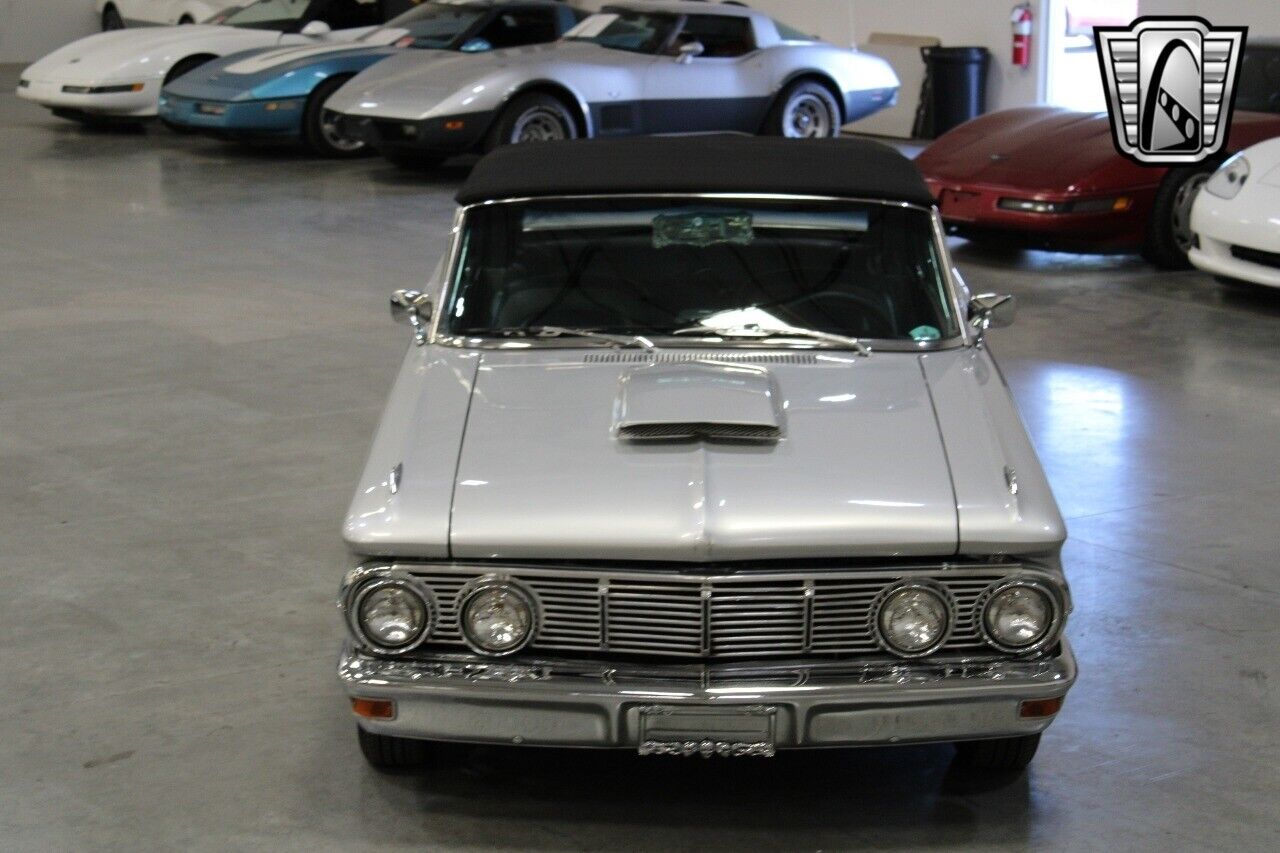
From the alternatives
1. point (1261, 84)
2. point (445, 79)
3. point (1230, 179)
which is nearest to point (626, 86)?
point (445, 79)

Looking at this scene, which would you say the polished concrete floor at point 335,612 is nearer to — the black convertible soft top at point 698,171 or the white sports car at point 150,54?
the black convertible soft top at point 698,171

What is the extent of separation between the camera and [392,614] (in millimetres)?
3184

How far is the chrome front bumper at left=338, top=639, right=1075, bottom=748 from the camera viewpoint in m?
3.10

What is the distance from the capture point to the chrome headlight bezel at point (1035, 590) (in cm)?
317

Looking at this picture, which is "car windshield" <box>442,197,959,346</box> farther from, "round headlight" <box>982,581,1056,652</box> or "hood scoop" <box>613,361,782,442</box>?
"round headlight" <box>982,581,1056,652</box>

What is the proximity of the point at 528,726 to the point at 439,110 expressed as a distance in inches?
376

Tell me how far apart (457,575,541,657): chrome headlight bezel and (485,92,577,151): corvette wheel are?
9442mm

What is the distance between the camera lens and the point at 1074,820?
3.39m

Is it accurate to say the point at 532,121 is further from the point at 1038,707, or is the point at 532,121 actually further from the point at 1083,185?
the point at 1038,707

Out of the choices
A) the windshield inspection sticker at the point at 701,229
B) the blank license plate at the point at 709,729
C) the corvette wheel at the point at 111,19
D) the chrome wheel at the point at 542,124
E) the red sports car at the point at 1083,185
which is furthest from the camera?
the corvette wheel at the point at 111,19

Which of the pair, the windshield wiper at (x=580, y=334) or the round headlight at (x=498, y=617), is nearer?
the round headlight at (x=498, y=617)

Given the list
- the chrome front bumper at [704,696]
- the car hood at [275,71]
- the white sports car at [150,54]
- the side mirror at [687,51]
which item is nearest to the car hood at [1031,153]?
the side mirror at [687,51]

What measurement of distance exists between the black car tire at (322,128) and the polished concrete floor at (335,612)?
5.03 metres

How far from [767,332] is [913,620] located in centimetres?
104
